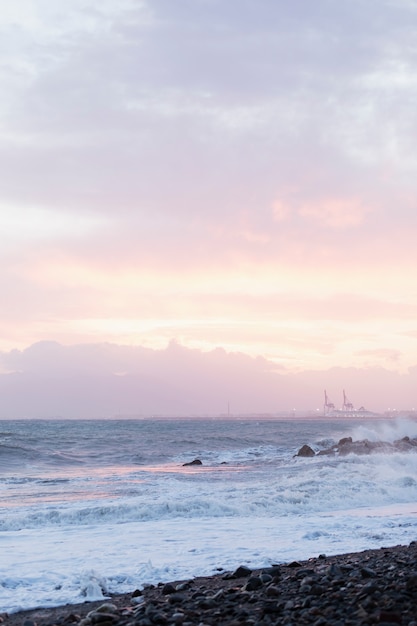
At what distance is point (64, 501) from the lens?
16.7 metres

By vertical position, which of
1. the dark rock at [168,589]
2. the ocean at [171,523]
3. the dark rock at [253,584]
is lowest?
the ocean at [171,523]

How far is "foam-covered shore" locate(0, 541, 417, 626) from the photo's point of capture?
6070mm

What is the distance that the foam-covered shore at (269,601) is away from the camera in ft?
19.9

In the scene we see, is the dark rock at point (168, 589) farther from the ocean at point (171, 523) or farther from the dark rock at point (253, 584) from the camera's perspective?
the dark rock at point (253, 584)

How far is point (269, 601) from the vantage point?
6.92 m

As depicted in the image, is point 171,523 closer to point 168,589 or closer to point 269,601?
point 168,589

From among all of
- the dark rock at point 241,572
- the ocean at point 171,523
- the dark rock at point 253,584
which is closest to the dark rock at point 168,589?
the ocean at point 171,523

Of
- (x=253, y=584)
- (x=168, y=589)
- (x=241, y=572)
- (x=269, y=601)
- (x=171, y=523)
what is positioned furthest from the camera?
(x=171, y=523)

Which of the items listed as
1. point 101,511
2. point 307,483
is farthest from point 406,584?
point 307,483

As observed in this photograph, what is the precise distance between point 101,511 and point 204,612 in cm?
833

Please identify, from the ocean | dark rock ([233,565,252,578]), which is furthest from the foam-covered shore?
the ocean

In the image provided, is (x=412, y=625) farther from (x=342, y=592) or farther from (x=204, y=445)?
(x=204, y=445)

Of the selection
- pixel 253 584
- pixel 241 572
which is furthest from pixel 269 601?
pixel 241 572

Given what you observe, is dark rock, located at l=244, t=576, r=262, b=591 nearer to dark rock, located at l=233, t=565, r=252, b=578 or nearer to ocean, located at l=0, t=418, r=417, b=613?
dark rock, located at l=233, t=565, r=252, b=578
